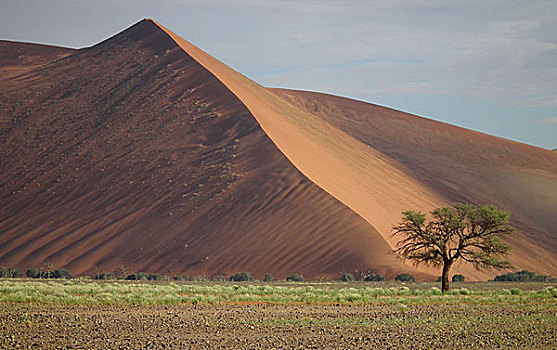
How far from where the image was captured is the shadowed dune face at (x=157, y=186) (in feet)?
143

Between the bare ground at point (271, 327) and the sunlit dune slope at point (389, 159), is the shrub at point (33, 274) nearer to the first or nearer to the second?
the sunlit dune slope at point (389, 159)

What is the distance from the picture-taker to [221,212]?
4747cm

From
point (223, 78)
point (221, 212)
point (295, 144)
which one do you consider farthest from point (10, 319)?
point (223, 78)

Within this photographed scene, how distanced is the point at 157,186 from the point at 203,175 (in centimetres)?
364

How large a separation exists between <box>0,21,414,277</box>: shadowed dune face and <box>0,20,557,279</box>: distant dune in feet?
0.43

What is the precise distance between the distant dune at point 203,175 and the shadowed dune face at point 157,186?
0.13 m

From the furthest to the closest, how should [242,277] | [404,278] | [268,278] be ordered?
[268,278] → [242,277] → [404,278]

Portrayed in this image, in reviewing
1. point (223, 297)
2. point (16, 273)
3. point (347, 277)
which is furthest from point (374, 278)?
point (16, 273)

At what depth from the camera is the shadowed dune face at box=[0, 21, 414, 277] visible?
43.6m

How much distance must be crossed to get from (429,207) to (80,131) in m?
31.7

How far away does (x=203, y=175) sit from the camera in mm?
52281

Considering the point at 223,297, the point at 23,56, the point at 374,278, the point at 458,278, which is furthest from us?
the point at 23,56

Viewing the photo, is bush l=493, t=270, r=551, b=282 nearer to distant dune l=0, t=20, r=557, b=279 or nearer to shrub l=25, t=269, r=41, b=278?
distant dune l=0, t=20, r=557, b=279

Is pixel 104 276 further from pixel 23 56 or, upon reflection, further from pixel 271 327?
pixel 23 56
